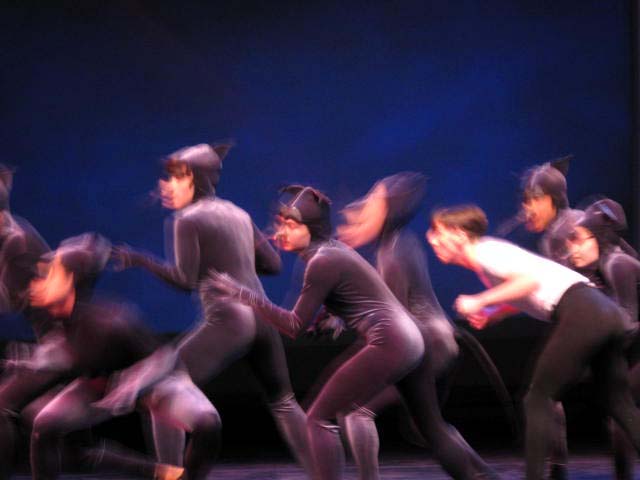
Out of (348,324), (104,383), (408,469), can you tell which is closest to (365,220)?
(348,324)

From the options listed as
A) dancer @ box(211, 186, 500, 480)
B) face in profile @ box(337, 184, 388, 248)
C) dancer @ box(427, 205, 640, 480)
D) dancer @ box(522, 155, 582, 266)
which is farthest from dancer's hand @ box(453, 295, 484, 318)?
dancer @ box(522, 155, 582, 266)

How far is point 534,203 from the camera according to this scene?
538cm

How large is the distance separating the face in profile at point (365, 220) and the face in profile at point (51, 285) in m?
1.19

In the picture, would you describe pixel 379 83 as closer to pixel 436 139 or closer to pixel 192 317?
pixel 436 139

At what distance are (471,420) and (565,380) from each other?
345cm

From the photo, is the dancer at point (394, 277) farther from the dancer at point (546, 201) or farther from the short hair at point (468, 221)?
the dancer at point (546, 201)

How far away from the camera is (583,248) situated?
4.98 meters

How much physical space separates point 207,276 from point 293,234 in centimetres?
56

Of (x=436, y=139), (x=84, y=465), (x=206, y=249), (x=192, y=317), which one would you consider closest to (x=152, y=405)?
(x=84, y=465)

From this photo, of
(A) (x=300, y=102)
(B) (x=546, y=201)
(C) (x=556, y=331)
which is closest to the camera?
(C) (x=556, y=331)

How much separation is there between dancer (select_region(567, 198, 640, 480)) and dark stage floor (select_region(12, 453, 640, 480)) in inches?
20.9

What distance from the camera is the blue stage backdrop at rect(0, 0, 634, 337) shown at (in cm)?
752

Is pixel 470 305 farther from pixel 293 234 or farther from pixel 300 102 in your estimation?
pixel 300 102

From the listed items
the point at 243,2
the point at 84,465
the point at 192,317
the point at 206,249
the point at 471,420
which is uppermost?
the point at 243,2
